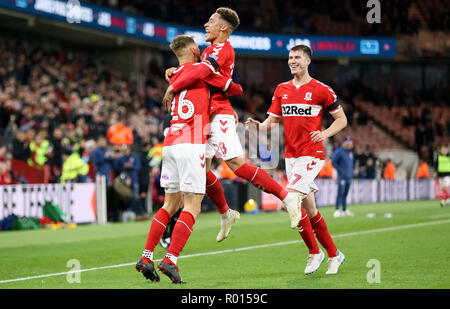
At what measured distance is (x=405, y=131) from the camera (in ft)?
138

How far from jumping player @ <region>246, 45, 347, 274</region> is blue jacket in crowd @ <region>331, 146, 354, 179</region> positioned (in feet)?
39.1

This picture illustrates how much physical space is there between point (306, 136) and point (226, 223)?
1.30 meters

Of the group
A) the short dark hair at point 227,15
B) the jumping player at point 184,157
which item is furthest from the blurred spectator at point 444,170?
the jumping player at point 184,157


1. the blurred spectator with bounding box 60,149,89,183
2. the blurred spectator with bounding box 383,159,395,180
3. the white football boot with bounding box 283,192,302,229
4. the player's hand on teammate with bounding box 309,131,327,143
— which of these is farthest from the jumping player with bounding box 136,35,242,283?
the blurred spectator with bounding box 383,159,395,180

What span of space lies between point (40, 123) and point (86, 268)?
1177 centimetres

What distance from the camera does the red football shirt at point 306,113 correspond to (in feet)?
27.4

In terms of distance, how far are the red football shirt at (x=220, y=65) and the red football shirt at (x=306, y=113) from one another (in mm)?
872

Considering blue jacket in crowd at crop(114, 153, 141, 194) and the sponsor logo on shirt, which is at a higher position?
the sponsor logo on shirt

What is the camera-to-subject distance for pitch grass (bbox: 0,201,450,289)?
25.1 ft

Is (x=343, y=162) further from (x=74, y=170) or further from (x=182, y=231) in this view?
(x=182, y=231)

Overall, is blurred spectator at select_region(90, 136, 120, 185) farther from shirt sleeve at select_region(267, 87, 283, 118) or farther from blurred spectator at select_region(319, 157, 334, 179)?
shirt sleeve at select_region(267, 87, 283, 118)

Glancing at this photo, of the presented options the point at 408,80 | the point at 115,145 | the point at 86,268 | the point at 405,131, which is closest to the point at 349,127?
the point at 405,131

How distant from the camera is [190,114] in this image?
740cm

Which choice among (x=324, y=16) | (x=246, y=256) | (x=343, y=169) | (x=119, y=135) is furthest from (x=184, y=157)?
(x=324, y=16)
